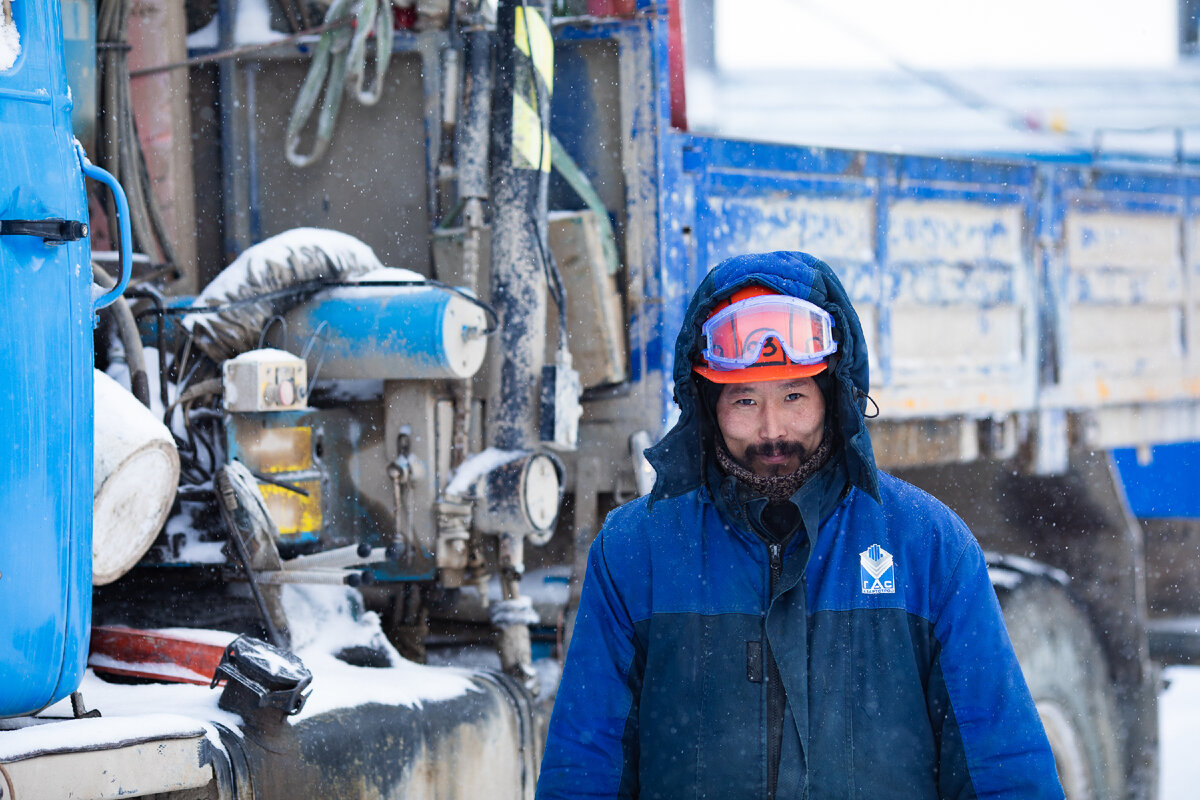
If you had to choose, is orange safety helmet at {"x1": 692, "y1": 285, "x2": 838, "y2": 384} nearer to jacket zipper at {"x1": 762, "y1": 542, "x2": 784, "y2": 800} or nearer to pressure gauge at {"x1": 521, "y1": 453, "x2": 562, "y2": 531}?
jacket zipper at {"x1": 762, "y1": 542, "x2": 784, "y2": 800}

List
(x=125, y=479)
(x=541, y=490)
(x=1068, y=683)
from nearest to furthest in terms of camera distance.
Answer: (x=125, y=479) → (x=541, y=490) → (x=1068, y=683)

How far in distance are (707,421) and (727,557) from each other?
0.22 meters

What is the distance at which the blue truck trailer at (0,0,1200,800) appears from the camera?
234 centimetres

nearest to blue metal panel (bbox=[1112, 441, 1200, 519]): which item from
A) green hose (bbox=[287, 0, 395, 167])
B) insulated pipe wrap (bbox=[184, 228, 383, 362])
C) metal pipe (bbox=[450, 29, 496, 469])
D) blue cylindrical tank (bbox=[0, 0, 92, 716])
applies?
metal pipe (bbox=[450, 29, 496, 469])

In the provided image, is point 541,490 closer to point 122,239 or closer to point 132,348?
point 132,348

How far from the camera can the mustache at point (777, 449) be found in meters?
1.64

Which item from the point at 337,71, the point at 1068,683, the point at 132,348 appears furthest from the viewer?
the point at 1068,683

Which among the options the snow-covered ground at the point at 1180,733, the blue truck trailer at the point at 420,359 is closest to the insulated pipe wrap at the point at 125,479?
the blue truck trailer at the point at 420,359

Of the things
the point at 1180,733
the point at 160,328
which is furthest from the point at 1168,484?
the point at 160,328

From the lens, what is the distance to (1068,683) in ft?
13.3

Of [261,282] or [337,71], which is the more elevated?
[337,71]

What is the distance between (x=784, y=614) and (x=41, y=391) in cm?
108

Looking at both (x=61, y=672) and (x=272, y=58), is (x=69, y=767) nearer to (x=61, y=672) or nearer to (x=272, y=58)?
(x=61, y=672)

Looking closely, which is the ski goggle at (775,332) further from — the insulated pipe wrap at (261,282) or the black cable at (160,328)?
the black cable at (160,328)
